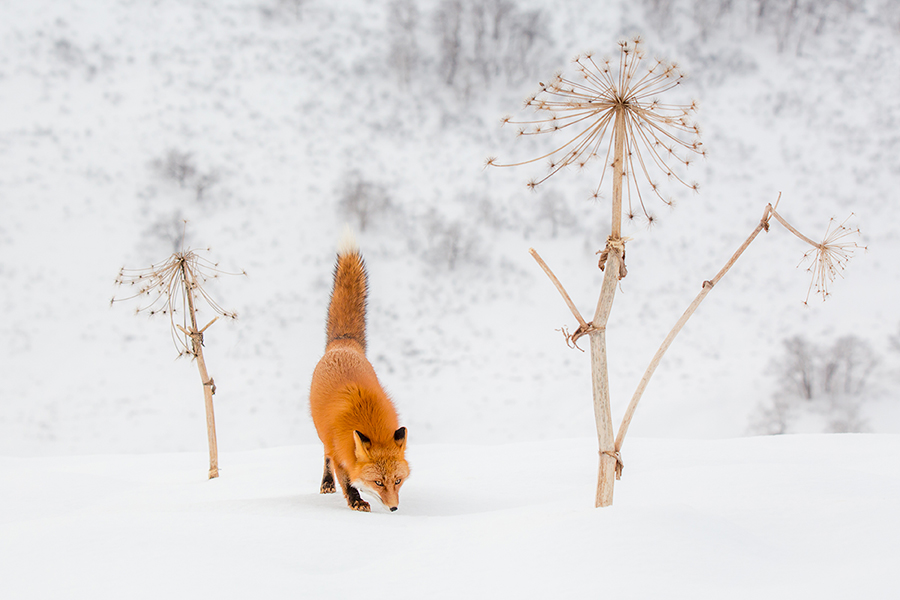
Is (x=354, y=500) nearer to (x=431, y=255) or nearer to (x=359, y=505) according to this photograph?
(x=359, y=505)

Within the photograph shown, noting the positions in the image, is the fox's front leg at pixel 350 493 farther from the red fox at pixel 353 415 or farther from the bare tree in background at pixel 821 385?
the bare tree in background at pixel 821 385

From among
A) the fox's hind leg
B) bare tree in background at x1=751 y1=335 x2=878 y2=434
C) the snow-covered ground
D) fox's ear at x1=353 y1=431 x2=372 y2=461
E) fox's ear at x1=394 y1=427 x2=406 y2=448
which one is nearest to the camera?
the snow-covered ground

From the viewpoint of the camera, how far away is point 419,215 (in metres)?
15.5

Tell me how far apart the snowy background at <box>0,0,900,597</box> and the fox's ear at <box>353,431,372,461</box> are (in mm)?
446

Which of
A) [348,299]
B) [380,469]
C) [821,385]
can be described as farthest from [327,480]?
[821,385]

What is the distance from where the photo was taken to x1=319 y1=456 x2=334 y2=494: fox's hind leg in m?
4.38

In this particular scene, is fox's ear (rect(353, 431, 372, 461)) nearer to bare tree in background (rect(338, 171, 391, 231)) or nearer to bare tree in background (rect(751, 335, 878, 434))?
bare tree in background (rect(751, 335, 878, 434))

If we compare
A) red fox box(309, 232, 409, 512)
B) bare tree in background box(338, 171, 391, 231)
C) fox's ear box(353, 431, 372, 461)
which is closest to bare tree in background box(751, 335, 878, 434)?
red fox box(309, 232, 409, 512)

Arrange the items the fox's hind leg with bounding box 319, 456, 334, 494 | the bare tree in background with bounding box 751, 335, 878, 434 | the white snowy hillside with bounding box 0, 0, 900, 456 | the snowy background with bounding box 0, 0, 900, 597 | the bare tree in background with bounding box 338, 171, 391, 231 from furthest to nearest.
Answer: the bare tree in background with bounding box 338, 171, 391, 231
the white snowy hillside with bounding box 0, 0, 900, 456
the bare tree in background with bounding box 751, 335, 878, 434
the snowy background with bounding box 0, 0, 900, 597
the fox's hind leg with bounding box 319, 456, 334, 494

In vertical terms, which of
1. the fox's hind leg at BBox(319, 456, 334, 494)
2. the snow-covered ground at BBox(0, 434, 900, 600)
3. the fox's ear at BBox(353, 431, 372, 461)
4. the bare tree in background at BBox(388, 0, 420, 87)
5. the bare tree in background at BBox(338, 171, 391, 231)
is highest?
the bare tree in background at BBox(388, 0, 420, 87)

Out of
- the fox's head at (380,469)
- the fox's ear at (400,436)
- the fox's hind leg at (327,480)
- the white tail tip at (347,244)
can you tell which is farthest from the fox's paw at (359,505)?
the white tail tip at (347,244)

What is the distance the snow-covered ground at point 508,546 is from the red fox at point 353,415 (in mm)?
242

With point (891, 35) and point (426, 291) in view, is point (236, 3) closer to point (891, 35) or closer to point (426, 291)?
point (426, 291)

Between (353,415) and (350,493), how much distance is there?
0.52m
